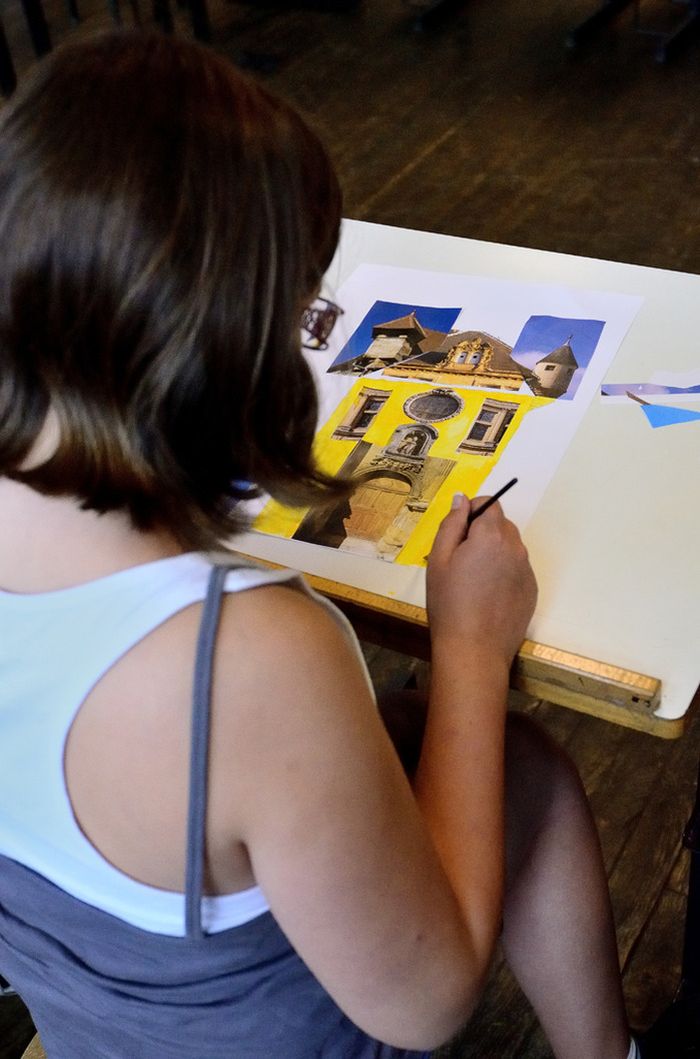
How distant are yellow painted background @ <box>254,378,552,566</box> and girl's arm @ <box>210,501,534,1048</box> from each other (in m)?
0.29

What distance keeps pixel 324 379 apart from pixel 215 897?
0.64m

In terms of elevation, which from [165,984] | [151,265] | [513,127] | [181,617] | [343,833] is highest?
[151,265]

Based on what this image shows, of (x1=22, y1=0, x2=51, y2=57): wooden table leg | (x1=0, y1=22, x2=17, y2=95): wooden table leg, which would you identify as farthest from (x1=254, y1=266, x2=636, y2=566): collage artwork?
(x1=22, y1=0, x2=51, y2=57): wooden table leg

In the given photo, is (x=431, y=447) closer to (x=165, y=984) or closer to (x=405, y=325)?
(x=405, y=325)

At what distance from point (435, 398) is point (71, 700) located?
1.96 feet

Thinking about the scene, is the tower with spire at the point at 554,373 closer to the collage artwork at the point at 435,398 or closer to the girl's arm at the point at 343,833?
the collage artwork at the point at 435,398

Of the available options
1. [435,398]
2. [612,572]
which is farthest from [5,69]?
[612,572]

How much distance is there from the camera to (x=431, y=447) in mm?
1099

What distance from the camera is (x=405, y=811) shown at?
70 cm

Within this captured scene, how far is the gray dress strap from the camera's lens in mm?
Result: 622

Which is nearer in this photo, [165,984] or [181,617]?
[181,617]

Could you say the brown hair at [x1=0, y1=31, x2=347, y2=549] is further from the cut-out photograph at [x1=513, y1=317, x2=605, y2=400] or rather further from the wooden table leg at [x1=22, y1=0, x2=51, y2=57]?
the wooden table leg at [x1=22, y1=0, x2=51, y2=57]

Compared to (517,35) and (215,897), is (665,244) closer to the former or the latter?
(517,35)

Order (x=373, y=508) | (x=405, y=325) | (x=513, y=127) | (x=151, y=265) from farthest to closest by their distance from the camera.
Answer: (x=513, y=127) → (x=405, y=325) → (x=373, y=508) → (x=151, y=265)
